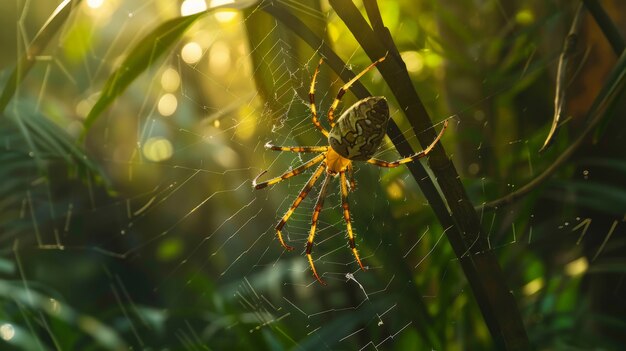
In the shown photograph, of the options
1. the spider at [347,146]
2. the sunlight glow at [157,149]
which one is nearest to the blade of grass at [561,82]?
the spider at [347,146]

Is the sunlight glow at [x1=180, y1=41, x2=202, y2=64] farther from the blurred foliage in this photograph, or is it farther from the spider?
the spider

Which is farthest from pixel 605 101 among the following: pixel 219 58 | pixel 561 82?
pixel 219 58

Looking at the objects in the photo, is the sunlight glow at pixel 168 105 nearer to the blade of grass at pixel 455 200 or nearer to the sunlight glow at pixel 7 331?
the sunlight glow at pixel 7 331

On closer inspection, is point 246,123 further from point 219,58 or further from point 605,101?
point 605,101

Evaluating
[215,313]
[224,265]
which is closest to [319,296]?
[215,313]

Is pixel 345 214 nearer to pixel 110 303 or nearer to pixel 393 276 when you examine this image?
pixel 393 276
